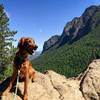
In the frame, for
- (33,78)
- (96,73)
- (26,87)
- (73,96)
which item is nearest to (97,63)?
(96,73)

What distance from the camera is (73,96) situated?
432 inches

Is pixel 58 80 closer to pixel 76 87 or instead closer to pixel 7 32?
pixel 76 87

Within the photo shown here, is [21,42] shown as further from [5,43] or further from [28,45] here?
[5,43]

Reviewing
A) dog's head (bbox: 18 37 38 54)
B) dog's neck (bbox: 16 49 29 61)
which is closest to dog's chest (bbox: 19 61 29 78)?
dog's neck (bbox: 16 49 29 61)

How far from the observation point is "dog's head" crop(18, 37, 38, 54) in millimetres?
8570

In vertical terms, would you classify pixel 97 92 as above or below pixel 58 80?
below

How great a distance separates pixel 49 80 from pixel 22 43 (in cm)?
328

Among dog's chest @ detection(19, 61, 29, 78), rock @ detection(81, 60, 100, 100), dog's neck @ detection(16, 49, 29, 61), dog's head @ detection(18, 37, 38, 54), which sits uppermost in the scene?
dog's head @ detection(18, 37, 38, 54)

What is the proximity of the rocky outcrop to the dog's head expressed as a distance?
1819mm

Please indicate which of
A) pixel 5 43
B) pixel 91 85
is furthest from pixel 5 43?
pixel 91 85

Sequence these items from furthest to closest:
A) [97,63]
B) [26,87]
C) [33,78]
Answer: [97,63] < [33,78] < [26,87]

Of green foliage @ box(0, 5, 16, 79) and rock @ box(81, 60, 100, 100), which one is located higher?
green foliage @ box(0, 5, 16, 79)

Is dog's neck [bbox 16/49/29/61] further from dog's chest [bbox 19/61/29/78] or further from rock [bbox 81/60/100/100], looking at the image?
rock [bbox 81/60/100/100]

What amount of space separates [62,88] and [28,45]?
3.31 metres
